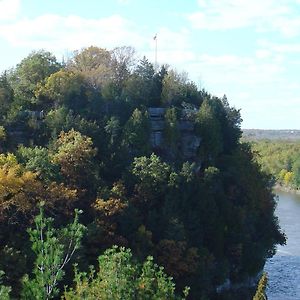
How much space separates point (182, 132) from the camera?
103 ft

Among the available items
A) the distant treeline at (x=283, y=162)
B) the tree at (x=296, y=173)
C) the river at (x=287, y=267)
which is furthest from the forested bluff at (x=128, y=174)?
the tree at (x=296, y=173)

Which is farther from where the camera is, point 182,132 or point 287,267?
point 287,267

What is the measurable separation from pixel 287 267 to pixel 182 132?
10.3 m

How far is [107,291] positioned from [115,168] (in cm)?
1616

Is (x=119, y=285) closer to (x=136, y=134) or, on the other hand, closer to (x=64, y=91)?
(x=136, y=134)

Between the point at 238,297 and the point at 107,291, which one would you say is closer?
the point at 107,291

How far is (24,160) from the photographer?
80.6 ft

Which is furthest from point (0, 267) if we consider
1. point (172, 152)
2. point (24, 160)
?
point (172, 152)

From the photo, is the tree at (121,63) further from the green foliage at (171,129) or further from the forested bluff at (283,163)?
the forested bluff at (283,163)

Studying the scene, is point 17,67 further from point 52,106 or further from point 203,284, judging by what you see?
point 203,284

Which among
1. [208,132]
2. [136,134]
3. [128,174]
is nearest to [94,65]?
[136,134]

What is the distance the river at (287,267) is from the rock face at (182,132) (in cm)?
816

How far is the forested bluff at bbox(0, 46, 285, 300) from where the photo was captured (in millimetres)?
22250

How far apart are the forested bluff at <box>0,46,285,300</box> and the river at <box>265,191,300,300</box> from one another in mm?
1743
